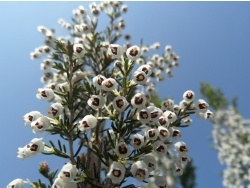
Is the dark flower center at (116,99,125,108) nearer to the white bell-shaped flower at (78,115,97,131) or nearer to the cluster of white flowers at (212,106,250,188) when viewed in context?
the white bell-shaped flower at (78,115,97,131)

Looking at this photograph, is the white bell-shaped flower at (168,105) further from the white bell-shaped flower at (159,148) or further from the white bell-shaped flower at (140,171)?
the white bell-shaped flower at (140,171)

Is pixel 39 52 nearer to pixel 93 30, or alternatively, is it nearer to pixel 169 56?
pixel 93 30

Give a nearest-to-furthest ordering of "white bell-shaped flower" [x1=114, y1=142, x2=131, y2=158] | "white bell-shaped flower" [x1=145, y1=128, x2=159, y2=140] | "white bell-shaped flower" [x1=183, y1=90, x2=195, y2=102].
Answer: "white bell-shaped flower" [x1=114, y1=142, x2=131, y2=158], "white bell-shaped flower" [x1=145, y1=128, x2=159, y2=140], "white bell-shaped flower" [x1=183, y1=90, x2=195, y2=102]

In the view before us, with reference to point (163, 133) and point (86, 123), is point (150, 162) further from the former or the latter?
point (86, 123)

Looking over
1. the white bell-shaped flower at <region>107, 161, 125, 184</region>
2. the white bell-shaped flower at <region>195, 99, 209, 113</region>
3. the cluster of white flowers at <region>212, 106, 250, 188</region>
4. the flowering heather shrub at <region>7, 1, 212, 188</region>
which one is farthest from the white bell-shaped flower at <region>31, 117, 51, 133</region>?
the cluster of white flowers at <region>212, 106, 250, 188</region>

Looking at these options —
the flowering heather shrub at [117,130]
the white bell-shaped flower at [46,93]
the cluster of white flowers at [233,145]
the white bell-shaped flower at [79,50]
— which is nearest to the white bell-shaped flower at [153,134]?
the flowering heather shrub at [117,130]

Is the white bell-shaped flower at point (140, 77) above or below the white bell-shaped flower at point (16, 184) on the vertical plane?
above

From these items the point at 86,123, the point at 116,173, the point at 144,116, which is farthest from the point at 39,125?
the point at 144,116
